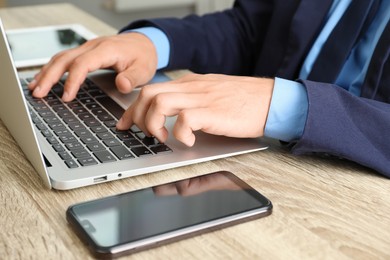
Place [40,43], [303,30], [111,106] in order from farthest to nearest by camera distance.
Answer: [40,43] < [303,30] < [111,106]

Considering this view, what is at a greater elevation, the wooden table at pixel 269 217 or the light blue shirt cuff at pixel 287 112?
the light blue shirt cuff at pixel 287 112

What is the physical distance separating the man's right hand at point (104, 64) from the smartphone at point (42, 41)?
0.53ft

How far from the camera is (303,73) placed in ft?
3.51

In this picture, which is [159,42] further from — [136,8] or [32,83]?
[136,8]

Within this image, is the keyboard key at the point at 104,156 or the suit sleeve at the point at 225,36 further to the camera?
the suit sleeve at the point at 225,36

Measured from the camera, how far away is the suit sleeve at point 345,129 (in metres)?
0.75

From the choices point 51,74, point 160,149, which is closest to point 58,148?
point 160,149

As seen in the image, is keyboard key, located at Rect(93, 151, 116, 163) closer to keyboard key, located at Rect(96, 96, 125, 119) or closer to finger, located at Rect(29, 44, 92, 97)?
keyboard key, located at Rect(96, 96, 125, 119)

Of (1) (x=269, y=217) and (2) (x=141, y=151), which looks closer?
(1) (x=269, y=217)

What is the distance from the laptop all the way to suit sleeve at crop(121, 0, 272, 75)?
289 mm

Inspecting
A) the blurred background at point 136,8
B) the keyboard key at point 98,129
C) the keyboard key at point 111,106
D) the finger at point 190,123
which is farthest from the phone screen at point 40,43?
the blurred background at point 136,8

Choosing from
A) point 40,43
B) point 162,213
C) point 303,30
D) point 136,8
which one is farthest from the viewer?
point 136,8

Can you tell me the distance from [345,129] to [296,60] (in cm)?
34

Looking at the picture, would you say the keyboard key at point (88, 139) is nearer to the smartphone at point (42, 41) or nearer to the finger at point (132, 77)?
the finger at point (132, 77)
